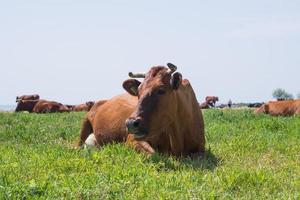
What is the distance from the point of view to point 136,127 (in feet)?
24.4

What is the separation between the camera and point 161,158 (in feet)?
24.5

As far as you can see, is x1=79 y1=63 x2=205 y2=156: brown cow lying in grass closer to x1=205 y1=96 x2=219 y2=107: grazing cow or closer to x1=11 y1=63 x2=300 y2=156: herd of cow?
x1=11 y1=63 x2=300 y2=156: herd of cow

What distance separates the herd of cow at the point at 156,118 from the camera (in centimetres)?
767

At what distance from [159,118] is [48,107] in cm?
2811

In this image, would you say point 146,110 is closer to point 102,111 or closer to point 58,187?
point 58,187

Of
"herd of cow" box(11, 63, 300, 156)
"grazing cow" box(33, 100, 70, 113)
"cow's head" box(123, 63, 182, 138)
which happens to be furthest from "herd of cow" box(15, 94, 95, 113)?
"cow's head" box(123, 63, 182, 138)

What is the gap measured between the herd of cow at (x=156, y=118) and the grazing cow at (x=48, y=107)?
24.2 metres

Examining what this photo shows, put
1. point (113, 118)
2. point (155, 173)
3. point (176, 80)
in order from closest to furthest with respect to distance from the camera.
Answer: point (155, 173)
point (176, 80)
point (113, 118)

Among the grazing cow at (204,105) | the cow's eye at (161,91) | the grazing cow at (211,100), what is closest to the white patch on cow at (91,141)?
the cow's eye at (161,91)

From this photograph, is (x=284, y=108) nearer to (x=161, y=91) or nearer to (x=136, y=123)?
(x=161, y=91)

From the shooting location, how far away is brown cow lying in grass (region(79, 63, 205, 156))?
7652 mm

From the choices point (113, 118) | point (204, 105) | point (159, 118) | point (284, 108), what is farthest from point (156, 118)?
point (204, 105)

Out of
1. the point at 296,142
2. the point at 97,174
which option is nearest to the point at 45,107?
the point at 296,142

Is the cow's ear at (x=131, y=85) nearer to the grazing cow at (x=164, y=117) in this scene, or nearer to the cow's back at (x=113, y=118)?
the grazing cow at (x=164, y=117)
